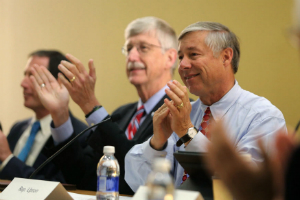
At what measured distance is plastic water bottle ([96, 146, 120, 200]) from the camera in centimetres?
126

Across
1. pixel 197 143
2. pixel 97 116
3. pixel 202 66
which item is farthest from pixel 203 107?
pixel 97 116

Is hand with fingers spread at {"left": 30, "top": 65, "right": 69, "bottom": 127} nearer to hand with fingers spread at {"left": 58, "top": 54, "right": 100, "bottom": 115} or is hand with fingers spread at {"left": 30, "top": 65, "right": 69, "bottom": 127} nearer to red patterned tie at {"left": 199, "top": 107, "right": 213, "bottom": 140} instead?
hand with fingers spread at {"left": 58, "top": 54, "right": 100, "bottom": 115}

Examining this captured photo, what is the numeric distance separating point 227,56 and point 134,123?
87 centimetres

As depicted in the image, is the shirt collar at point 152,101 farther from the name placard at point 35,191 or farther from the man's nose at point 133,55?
the name placard at point 35,191

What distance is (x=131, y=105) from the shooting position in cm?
269

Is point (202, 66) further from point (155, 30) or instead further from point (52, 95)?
point (52, 95)

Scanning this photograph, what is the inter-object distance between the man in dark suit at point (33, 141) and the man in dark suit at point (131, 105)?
167mm

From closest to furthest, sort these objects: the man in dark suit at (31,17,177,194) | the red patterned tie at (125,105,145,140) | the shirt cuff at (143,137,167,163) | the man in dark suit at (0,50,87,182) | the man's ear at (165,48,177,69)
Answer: the shirt cuff at (143,137,167,163)
the man in dark suit at (31,17,177,194)
the man in dark suit at (0,50,87,182)
the red patterned tie at (125,105,145,140)
the man's ear at (165,48,177,69)

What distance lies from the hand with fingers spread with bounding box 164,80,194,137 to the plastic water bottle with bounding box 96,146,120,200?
372mm

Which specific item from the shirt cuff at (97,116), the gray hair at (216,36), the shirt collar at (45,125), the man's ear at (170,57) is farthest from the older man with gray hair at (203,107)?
the shirt collar at (45,125)

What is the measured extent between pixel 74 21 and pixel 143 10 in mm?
884

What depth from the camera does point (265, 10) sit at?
2.89 meters

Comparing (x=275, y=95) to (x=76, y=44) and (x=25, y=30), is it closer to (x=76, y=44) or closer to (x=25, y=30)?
(x=76, y=44)

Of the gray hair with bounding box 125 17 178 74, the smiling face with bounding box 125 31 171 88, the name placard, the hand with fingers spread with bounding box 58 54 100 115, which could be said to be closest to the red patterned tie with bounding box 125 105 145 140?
the smiling face with bounding box 125 31 171 88
